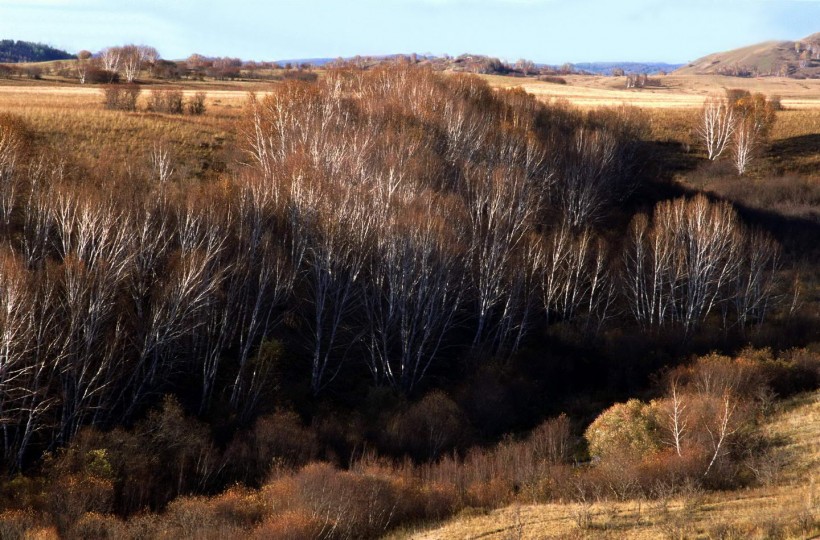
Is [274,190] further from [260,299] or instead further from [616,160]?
[616,160]

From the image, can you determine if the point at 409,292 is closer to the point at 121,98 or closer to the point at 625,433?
the point at 625,433

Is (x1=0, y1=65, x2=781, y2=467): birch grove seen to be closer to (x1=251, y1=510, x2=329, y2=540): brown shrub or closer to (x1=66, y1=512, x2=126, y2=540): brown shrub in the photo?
(x1=66, y1=512, x2=126, y2=540): brown shrub

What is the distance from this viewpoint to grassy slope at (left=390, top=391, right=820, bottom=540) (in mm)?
17875

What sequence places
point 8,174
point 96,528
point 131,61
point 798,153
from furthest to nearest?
point 131,61 → point 798,153 → point 8,174 → point 96,528

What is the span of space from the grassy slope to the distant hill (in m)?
175

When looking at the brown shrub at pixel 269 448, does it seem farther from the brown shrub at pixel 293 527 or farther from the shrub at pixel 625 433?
the shrub at pixel 625 433

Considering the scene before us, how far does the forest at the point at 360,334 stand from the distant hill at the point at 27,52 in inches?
5463

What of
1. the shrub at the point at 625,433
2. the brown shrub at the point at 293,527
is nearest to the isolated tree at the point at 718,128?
the shrub at the point at 625,433

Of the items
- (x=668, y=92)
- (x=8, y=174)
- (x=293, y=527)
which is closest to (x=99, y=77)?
(x=8, y=174)

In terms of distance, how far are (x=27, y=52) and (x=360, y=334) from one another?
17430 cm

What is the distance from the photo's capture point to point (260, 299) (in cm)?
3341

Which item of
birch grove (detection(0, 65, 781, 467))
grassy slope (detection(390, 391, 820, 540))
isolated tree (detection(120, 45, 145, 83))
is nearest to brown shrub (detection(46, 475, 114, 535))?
birch grove (detection(0, 65, 781, 467))

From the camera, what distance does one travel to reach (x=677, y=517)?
19.3m

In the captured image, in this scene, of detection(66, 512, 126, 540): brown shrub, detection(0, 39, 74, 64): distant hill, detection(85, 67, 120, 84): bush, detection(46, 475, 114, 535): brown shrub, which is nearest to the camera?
detection(66, 512, 126, 540): brown shrub
